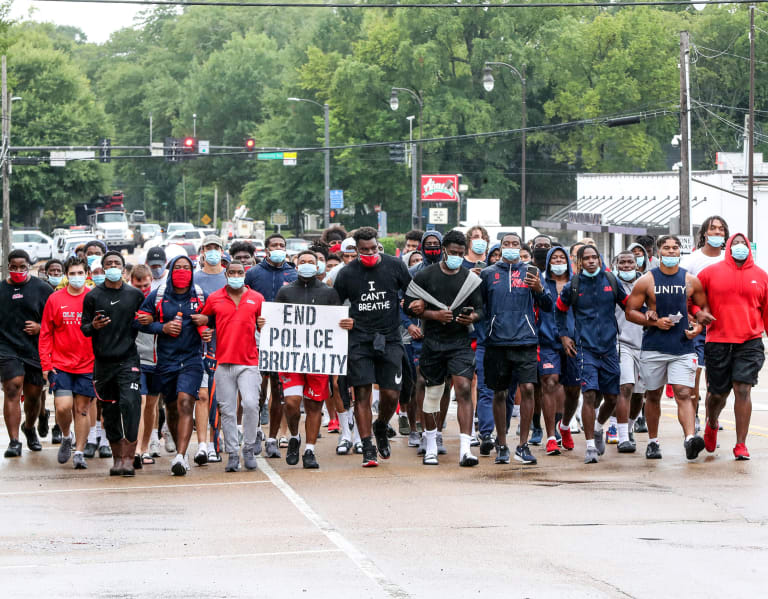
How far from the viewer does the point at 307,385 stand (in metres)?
12.3

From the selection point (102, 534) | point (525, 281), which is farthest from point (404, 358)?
point (102, 534)

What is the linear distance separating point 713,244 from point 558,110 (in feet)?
230

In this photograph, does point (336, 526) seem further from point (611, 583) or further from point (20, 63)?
point (20, 63)

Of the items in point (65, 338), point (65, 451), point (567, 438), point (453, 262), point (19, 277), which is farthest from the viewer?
point (19, 277)

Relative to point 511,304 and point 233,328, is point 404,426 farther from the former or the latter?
point 233,328

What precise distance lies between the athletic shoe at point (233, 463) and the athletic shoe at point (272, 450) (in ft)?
3.02

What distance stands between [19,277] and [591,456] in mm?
5871

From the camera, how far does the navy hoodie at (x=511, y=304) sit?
12.2 meters

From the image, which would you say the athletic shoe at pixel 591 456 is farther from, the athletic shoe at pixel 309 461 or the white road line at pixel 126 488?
the white road line at pixel 126 488

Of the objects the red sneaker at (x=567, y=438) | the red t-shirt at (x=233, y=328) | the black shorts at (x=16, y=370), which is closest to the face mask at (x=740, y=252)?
the red sneaker at (x=567, y=438)

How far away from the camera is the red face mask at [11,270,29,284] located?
13.4 meters

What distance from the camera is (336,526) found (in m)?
9.35

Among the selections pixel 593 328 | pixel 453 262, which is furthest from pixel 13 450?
pixel 593 328

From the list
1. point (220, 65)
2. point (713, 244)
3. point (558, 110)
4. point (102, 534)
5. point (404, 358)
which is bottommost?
point (102, 534)
